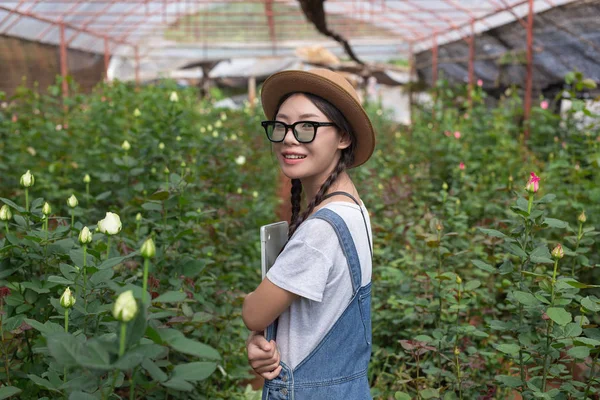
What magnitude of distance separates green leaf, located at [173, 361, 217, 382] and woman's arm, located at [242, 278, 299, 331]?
0.34 metres

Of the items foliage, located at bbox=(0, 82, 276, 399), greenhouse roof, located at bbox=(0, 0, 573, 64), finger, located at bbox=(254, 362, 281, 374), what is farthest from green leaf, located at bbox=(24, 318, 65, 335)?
greenhouse roof, located at bbox=(0, 0, 573, 64)

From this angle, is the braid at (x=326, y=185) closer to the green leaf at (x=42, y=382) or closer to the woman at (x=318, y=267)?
the woman at (x=318, y=267)

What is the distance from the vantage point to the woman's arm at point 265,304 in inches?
45.6

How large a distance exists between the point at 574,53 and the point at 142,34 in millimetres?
11178

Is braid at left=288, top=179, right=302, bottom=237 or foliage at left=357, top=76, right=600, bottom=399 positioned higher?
braid at left=288, top=179, right=302, bottom=237

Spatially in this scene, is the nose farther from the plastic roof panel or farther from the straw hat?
the plastic roof panel

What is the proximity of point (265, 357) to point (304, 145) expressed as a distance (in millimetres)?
441

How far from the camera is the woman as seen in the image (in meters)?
1.17

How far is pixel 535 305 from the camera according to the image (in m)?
1.36

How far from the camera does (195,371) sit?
825 millimetres

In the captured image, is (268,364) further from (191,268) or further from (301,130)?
(301,130)

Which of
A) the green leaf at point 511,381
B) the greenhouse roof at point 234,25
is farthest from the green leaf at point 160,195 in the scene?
the greenhouse roof at point 234,25

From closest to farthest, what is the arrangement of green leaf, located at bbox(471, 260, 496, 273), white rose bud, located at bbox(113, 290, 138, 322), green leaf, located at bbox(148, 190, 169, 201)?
white rose bud, located at bbox(113, 290, 138, 322) < green leaf, located at bbox(471, 260, 496, 273) < green leaf, located at bbox(148, 190, 169, 201)

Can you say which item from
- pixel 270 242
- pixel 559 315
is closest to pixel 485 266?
pixel 559 315
